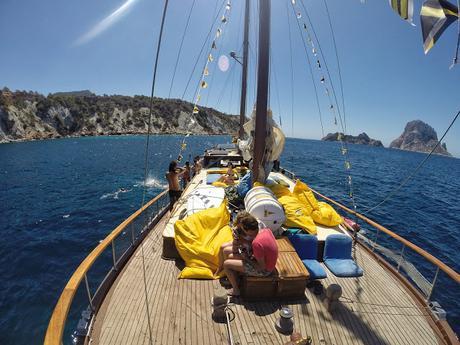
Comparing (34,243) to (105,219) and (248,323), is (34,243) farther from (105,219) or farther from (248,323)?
(248,323)

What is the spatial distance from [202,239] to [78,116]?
372 ft

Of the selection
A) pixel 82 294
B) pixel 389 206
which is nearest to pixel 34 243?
pixel 82 294

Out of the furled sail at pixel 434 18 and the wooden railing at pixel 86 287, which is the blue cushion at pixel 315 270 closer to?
the wooden railing at pixel 86 287

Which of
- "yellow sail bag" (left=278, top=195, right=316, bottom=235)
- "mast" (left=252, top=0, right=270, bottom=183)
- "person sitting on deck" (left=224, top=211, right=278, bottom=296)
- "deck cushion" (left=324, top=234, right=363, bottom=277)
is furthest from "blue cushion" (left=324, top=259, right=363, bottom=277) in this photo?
"mast" (left=252, top=0, right=270, bottom=183)

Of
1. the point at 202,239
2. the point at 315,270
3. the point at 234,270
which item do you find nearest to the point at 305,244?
the point at 315,270

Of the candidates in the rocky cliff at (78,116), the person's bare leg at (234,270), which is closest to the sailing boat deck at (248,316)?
the person's bare leg at (234,270)

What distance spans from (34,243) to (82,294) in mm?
6155

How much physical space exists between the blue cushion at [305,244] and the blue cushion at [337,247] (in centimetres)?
38

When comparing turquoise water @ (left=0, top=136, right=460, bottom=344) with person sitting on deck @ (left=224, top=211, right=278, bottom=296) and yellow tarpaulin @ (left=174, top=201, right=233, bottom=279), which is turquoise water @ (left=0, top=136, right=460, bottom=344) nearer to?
yellow tarpaulin @ (left=174, top=201, right=233, bottom=279)

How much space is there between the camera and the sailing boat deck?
12.9 ft

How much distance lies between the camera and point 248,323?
165 inches

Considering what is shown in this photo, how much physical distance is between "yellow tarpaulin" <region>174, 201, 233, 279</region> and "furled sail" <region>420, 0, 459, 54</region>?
5161mm

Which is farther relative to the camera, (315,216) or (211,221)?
(315,216)

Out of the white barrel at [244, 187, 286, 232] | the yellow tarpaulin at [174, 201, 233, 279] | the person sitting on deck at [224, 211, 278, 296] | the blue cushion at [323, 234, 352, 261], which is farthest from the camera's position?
the blue cushion at [323, 234, 352, 261]
